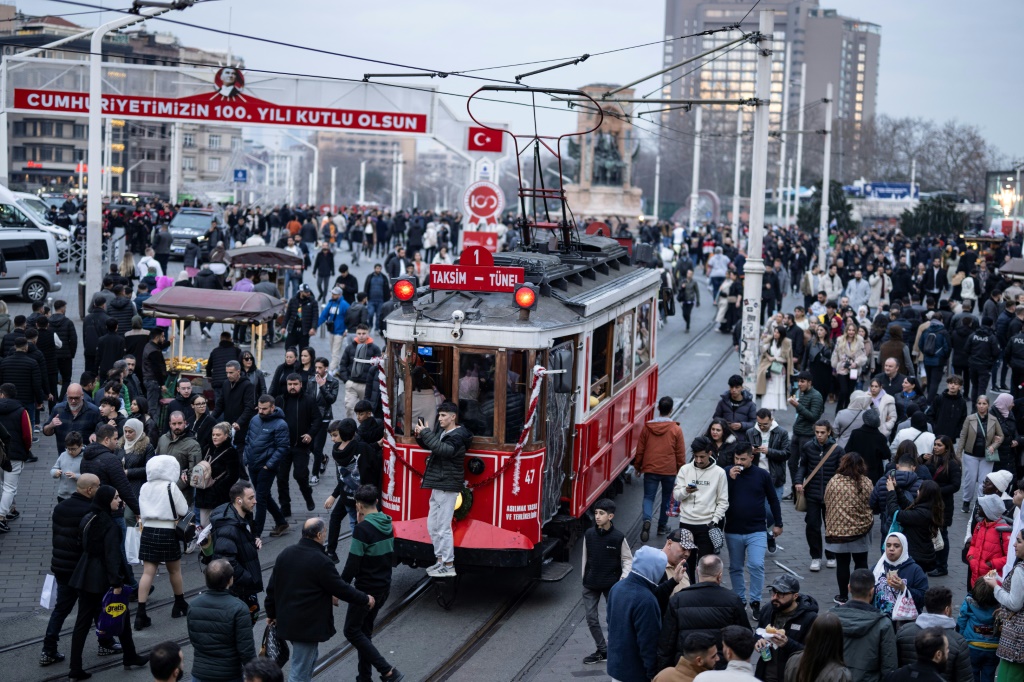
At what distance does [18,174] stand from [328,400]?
311 feet

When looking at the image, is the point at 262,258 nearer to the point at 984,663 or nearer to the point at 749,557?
the point at 749,557

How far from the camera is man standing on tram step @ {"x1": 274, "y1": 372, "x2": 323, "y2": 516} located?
14.2 metres

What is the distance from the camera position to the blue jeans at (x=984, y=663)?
9.16 meters

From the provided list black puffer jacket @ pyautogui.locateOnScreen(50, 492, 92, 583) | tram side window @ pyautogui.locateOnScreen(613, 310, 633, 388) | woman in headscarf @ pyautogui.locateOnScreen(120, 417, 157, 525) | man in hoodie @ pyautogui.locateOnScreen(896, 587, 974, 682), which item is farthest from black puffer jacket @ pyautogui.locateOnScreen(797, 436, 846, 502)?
black puffer jacket @ pyautogui.locateOnScreen(50, 492, 92, 583)

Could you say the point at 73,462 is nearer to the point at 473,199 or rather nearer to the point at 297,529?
the point at 297,529

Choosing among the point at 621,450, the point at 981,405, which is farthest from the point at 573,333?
the point at 981,405

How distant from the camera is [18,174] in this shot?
333 feet

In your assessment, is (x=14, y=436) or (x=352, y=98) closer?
(x=14, y=436)

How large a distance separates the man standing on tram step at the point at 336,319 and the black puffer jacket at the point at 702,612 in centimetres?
1340

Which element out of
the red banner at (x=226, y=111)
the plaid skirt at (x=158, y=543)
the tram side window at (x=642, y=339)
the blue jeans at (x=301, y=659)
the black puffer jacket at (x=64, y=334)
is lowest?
the blue jeans at (x=301, y=659)

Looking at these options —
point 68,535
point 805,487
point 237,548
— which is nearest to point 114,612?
point 68,535

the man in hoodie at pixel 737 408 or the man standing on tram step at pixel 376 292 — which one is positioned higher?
the man standing on tram step at pixel 376 292

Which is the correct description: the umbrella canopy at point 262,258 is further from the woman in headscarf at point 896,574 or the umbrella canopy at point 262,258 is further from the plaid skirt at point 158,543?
the woman in headscarf at point 896,574

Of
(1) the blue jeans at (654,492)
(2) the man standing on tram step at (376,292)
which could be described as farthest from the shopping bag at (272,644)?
(2) the man standing on tram step at (376,292)
